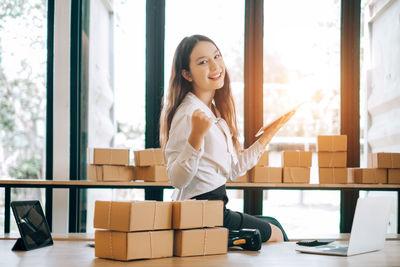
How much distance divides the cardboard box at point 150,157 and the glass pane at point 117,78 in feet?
1.47

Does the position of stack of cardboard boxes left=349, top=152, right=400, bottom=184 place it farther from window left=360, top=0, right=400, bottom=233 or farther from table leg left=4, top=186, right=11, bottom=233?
table leg left=4, top=186, right=11, bottom=233

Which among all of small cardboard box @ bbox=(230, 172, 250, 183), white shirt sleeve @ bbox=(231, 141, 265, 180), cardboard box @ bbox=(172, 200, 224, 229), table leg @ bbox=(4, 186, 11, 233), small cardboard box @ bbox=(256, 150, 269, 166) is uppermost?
white shirt sleeve @ bbox=(231, 141, 265, 180)

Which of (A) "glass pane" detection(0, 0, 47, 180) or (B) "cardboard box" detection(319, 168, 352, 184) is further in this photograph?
(A) "glass pane" detection(0, 0, 47, 180)

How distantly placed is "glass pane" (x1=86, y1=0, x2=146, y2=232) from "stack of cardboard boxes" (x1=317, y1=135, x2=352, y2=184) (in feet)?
4.38

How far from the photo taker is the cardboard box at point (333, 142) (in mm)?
3815

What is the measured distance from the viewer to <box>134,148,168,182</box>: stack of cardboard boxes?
12.1 ft

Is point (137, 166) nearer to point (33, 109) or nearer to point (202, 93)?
point (33, 109)

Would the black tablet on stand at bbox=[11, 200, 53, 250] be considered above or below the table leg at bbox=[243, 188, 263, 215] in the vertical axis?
above

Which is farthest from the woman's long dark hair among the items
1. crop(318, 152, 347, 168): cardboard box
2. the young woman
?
crop(318, 152, 347, 168): cardboard box

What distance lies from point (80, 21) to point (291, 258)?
3.05 meters

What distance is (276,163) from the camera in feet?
13.8

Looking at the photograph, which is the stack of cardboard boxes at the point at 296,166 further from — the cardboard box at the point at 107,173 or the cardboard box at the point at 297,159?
the cardboard box at the point at 107,173

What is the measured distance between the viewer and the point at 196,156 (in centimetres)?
185

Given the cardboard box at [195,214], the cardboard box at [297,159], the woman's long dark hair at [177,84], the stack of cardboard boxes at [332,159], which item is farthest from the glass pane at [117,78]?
the cardboard box at [195,214]
